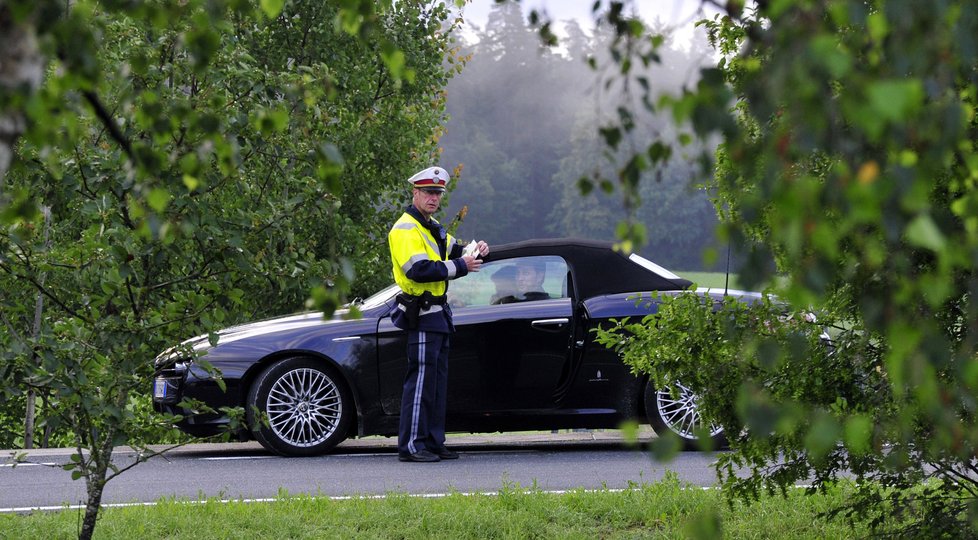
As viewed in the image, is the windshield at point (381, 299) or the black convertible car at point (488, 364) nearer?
the black convertible car at point (488, 364)

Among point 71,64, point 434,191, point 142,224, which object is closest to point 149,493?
point 434,191

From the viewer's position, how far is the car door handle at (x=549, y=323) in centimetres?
970

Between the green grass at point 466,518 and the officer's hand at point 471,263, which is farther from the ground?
the officer's hand at point 471,263

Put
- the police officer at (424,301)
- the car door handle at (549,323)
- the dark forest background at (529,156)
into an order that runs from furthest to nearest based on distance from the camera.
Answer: the dark forest background at (529,156) < the car door handle at (549,323) < the police officer at (424,301)

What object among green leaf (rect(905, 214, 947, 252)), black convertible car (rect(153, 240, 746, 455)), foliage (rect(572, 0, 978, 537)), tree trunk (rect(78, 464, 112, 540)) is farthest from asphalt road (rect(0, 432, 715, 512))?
green leaf (rect(905, 214, 947, 252))

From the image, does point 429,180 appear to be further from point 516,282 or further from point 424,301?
point 516,282

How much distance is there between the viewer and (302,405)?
32.4ft

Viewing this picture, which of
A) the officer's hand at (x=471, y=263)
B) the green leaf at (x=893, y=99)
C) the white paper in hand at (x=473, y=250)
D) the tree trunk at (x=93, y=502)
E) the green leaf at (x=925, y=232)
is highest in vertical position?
the white paper in hand at (x=473, y=250)

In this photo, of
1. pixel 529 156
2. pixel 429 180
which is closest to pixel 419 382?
pixel 429 180

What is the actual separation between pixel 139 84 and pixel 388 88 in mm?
8859

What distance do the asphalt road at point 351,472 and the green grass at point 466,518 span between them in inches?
21.9

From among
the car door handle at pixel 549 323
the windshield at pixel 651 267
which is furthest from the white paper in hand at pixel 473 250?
the windshield at pixel 651 267

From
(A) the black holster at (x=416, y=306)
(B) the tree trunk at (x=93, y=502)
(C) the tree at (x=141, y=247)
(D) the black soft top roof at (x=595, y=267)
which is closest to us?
A: (C) the tree at (x=141, y=247)

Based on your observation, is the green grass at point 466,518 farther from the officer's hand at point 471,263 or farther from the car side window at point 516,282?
the car side window at point 516,282
